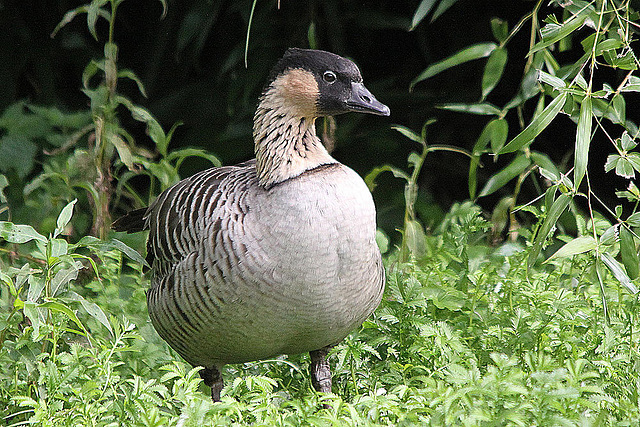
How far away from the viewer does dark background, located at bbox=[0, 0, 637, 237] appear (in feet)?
16.3

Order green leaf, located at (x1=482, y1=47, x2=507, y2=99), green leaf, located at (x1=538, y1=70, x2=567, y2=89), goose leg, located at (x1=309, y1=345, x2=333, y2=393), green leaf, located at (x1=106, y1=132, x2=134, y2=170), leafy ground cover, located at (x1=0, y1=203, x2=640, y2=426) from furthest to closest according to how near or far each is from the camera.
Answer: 1. green leaf, located at (x1=106, y1=132, x2=134, y2=170)
2. green leaf, located at (x1=482, y1=47, x2=507, y2=99)
3. goose leg, located at (x1=309, y1=345, x2=333, y2=393)
4. green leaf, located at (x1=538, y1=70, x2=567, y2=89)
5. leafy ground cover, located at (x1=0, y1=203, x2=640, y2=426)

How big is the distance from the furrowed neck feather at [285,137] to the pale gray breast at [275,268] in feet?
0.23

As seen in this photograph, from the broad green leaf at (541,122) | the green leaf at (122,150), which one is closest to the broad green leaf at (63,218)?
the green leaf at (122,150)

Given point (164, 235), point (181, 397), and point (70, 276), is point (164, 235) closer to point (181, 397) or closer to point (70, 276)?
point (70, 276)

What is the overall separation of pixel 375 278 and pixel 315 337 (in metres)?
0.31

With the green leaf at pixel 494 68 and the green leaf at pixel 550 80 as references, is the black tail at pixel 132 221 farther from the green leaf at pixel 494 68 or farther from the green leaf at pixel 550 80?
the green leaf at pixel 550 80

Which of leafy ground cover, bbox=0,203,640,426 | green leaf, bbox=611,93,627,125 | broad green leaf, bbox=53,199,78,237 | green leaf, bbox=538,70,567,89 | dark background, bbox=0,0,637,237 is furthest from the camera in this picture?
dark background, bbox=0,0,637,237

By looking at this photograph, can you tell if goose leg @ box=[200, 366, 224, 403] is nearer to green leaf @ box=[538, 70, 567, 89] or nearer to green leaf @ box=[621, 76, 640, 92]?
green leaf @ box=[538, 70, 567, 89]

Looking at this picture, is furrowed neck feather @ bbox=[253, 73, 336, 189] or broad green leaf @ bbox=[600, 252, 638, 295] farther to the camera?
furrowed neck feather @ bbox=[253, 73, 336, 189]

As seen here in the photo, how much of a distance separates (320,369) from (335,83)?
3.67 ft

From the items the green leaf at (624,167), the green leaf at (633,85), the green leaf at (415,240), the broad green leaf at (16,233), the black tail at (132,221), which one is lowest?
the green leaf at (415,240)

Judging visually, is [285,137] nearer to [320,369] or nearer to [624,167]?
[320,369]

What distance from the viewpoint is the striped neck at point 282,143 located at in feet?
9.85

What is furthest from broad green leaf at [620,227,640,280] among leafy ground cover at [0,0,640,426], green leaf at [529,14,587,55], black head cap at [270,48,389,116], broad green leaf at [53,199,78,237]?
broad green leaf at [53,199,78,237]
